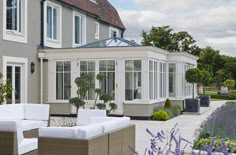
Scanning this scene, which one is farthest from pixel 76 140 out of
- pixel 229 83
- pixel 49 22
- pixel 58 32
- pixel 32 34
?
pixel 229 83

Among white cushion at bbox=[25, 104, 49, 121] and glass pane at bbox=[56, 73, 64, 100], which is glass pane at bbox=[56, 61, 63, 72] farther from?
white cushion at bbox=[25, 104, 49, 121]

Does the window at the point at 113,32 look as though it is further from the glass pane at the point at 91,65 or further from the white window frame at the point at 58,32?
the glass pane at the point at 91,65

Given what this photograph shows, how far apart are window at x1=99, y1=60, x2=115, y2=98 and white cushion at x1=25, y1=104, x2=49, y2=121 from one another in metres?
6.79

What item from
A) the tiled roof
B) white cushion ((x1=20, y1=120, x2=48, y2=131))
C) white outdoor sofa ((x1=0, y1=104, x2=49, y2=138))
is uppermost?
the tiled roof

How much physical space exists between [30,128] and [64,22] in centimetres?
1164

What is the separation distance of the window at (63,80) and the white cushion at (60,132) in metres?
12.4

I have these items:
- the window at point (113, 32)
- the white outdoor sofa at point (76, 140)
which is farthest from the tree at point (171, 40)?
the white outdoor sofa at point (76, 140)

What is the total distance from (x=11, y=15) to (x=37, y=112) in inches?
258

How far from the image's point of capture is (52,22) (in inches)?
770

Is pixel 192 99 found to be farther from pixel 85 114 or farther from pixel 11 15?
pixel 85 114

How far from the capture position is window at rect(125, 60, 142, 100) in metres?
17.3

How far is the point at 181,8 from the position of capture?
26.2 m

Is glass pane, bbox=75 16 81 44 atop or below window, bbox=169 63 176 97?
atop

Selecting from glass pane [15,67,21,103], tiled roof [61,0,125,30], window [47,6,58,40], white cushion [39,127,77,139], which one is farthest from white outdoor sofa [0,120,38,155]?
tiled roof [61,0,125,30]
